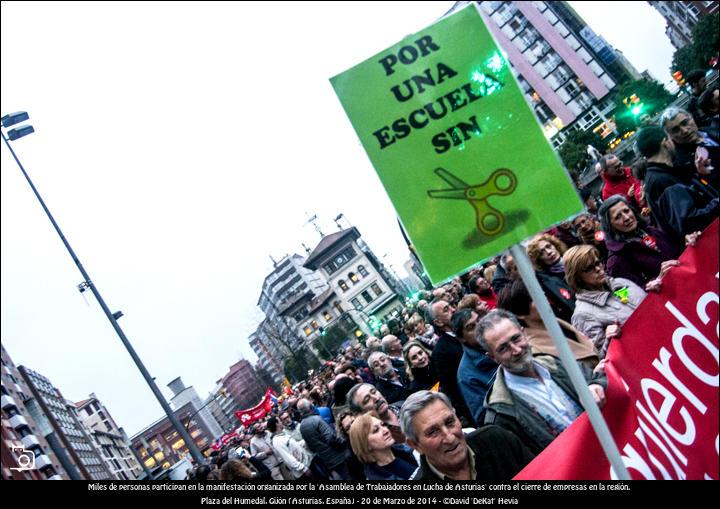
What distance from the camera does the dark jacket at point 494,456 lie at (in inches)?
114

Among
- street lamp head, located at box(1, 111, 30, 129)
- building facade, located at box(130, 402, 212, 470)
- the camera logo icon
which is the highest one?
street lamp head, located at box(1, 111, 30, 129)

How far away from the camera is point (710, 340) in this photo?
2.00 m

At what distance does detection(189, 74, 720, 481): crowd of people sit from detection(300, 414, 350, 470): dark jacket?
0.02 m

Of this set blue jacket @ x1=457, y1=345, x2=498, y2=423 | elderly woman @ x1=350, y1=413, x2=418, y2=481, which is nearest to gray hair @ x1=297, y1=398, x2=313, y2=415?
elderly woman @ x1=350, y1=413, x2=418, y2=481

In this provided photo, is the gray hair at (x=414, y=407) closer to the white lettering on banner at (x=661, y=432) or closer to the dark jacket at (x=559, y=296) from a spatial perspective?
the white lettering on banner at (x=661, y=432)

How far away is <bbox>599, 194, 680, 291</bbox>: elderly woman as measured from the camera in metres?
4.53

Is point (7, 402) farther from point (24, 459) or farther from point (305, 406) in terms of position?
point (24, 459)

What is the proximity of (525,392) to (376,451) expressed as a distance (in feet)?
5.40

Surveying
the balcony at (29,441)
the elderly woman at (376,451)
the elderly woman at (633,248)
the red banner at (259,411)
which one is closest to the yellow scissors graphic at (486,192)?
the elderly woman at (376,451)

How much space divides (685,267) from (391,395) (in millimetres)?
5150

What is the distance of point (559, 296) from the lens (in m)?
5.13

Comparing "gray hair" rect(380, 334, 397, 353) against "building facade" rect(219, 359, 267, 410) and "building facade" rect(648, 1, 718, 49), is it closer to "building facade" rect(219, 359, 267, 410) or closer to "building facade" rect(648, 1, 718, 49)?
"building facade" rect(648, 1, 718, 49)

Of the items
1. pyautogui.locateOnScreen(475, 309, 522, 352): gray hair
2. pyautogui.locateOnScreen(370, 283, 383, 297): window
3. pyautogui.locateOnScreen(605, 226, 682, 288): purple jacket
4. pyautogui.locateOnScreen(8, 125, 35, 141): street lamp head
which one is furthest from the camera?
pyautogui.locateOnScreen(370, 283, 383, 297): window

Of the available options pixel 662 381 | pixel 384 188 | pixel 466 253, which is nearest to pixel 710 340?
pixel 662 381
